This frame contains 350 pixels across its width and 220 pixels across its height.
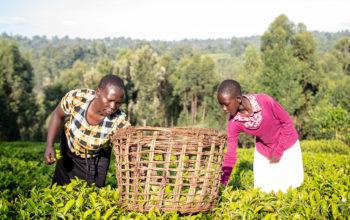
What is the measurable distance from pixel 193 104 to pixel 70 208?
47.1m

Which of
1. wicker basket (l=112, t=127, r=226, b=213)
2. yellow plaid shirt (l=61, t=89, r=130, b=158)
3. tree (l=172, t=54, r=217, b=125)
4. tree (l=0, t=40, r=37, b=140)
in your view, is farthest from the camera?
tree (l=172, t=54, r=217, b=125)

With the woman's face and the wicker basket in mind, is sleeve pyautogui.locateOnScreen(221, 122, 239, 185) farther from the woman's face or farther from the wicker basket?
the wicker basket

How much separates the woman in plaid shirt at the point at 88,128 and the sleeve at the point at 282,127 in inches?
63.3

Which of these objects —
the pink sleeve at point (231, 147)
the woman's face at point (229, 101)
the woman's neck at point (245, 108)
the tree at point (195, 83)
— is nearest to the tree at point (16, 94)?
the tree at point (195, 83)

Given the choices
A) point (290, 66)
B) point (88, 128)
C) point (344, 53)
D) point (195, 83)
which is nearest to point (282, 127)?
point (88, 128)

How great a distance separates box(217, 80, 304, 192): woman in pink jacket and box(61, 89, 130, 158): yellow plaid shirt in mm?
1158

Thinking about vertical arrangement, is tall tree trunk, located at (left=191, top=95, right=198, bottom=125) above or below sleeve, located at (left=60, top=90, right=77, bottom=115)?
below

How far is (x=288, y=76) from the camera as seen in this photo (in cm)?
2925

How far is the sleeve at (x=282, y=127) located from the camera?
4.18m

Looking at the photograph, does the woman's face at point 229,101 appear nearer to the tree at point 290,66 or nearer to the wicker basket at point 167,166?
the wicker basket at point 167,166

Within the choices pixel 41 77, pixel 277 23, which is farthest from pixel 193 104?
pixel 41 77

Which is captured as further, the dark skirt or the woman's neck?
the dark skirt

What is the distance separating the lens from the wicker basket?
2873mm

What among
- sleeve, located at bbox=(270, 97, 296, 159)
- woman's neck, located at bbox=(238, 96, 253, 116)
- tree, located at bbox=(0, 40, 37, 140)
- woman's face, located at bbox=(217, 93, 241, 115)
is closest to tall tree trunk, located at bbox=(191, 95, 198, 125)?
tree, located at bbox=(0, 40, 37, 140)
